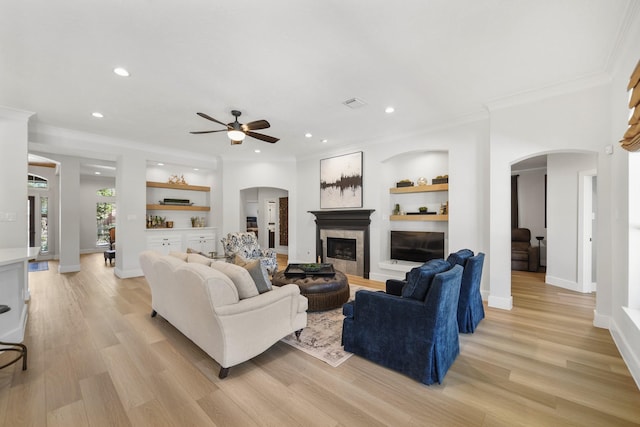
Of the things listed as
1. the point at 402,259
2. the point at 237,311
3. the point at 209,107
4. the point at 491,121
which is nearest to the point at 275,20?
the point at 209,107

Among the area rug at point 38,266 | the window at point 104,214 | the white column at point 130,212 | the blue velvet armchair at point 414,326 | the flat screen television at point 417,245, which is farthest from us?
the window at point 104,214

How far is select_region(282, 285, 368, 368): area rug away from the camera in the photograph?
260 cm

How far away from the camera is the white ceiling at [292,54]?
2.19 m

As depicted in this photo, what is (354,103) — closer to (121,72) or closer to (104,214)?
(121,72)

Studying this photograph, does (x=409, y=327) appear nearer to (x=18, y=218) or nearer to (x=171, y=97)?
(x=171, y=97)

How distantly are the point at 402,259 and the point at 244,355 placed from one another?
4.01 metres

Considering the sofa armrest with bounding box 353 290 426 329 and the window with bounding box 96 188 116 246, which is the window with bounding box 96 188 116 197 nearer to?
the window with bounding box 96 188 116 246

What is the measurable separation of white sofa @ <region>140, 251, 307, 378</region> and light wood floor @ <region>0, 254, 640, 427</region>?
202 mm

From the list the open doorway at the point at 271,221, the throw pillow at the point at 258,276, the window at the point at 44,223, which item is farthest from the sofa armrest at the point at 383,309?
the window at the point at 44,223

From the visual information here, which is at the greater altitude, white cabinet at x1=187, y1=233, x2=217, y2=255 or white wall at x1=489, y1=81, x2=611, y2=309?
white wall at x1=489, y1=81, x2=611, y2=309

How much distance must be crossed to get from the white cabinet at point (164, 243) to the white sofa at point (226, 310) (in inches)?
150

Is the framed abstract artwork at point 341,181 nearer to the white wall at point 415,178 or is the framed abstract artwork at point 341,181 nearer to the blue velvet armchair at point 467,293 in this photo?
the white wall at point 415,178

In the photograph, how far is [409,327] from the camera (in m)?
2.25

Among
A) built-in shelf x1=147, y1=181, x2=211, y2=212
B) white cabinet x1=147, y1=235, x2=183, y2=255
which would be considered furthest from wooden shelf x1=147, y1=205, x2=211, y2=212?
white cabinet x1=147, y1=235, x2=183, y2=255
